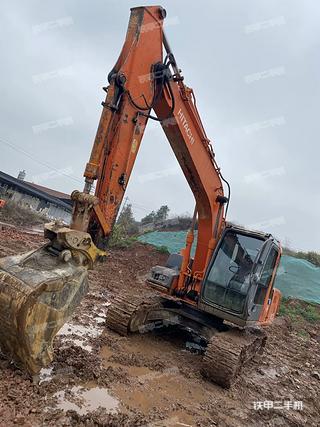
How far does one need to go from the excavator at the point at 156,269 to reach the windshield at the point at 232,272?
0.6 inches

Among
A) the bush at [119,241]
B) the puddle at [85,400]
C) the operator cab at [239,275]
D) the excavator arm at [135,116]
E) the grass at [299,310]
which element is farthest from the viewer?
the bush at [119,241]

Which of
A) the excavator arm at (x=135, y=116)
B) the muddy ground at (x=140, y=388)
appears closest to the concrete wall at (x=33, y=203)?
the muddy ground at (x=140, y=388)

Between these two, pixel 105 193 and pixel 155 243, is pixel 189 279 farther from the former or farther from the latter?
pixel 155 243

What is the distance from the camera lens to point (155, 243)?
20172mm

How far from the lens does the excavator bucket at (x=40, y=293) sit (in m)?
3.04

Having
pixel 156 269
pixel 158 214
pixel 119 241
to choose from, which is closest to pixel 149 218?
pixel 158 214

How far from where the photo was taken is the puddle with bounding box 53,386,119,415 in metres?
3.30

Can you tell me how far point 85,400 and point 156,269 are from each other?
10.8 ft

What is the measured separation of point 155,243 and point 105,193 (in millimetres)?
16183

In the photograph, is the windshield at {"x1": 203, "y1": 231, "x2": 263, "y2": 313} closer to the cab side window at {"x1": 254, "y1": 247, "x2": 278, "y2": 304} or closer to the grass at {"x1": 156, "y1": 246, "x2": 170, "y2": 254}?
the cab side window at {"x1": 254, "y1": 247, "x2": 278, "y2": 304}

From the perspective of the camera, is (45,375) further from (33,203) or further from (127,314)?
(33,203)

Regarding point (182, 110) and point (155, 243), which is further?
point (155, 243)

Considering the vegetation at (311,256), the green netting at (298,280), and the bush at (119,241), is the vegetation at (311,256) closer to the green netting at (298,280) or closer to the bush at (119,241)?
the green netting at (298,280)

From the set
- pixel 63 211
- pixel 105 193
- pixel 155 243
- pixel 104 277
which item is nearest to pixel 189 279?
pixel 105 193
